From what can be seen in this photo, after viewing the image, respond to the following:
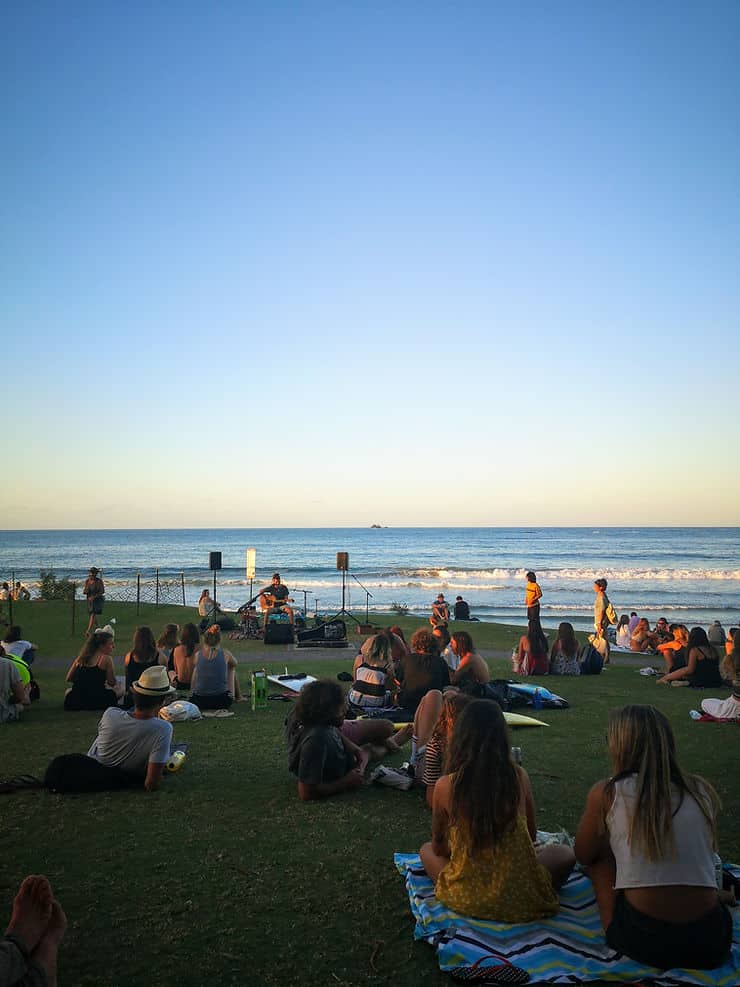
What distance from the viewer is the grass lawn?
303 cm

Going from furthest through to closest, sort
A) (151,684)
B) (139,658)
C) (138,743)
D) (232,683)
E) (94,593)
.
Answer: (94,593), (232,683), (139,658), (138,743), (151,684)

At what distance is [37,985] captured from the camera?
2.13 meters

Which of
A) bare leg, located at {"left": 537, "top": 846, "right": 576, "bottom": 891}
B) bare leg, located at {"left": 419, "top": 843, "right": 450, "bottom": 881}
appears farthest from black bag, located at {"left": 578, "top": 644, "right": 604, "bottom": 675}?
bare leg, located at {"left": 419, "top": 843, "right": 450, "bottom": 881}

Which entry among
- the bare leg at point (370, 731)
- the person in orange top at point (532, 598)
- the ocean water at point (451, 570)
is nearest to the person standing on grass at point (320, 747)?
the bare leg at point (370, 731)

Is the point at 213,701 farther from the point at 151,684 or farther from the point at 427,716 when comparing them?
the point at 427,716

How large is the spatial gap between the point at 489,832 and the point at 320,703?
85.2 inches

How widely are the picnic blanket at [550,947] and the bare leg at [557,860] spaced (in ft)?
0.40

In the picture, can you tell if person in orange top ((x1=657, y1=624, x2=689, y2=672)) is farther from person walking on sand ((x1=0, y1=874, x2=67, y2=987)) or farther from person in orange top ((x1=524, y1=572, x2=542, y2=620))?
person walking on sand ((x1=0, y1=874, x2=67, y2=987))

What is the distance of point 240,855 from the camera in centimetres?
415

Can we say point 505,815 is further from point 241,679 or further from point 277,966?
point 241,679

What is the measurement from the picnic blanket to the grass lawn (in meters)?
0.12

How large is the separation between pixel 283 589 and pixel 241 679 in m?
6.26

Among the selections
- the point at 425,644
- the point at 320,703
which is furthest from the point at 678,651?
the point at 320,703

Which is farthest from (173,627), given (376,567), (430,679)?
(376,567)
